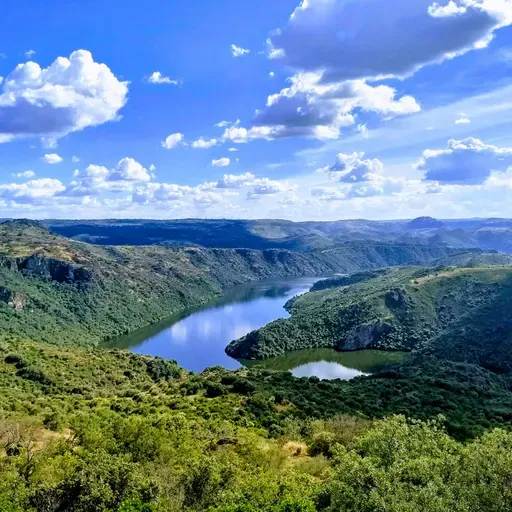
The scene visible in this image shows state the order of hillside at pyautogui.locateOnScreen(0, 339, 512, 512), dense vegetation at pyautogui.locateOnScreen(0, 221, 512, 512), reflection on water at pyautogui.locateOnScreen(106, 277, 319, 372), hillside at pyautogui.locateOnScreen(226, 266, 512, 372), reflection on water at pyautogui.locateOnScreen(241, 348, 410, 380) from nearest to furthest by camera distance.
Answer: hillside at pyautogui.locateOnScreen(0, 339, 512, 512) < dense vegetation at pyautogui.locateOnScreen(0, 221, 512, 512) < reflection on water at pyautogui.locateOnScreen(241, 348, 410, 380) < hillside at pyautogui.locateOnScreen(226, 266, 512, 372) < reflection on water at pyautogui.locateOnScreen(106, 277, 319, 372)

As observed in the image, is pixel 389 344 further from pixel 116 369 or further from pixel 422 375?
pixel 116 369

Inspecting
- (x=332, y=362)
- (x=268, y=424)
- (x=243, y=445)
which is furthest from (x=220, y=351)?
(x=243, y=445)

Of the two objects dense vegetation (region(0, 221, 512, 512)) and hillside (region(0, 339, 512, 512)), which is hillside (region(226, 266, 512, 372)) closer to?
dense vegetation (region(0, 221, 512, 512))

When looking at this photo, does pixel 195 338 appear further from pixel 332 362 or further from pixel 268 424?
pixel 268 424

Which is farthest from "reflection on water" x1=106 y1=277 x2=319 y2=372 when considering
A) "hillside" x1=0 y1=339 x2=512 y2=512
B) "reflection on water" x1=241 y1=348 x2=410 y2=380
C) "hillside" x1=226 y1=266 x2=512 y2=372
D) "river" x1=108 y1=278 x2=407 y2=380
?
"hillside" x1=0 y1=339 x2=512 y2=512

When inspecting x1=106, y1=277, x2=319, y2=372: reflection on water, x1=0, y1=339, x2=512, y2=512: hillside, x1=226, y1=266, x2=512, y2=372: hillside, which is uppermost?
x1=0, y1=339, x2=512, y2=512: hillside

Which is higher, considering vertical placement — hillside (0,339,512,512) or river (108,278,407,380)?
hillside (0,339,512,512)

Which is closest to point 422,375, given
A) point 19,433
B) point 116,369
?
point 116,369
